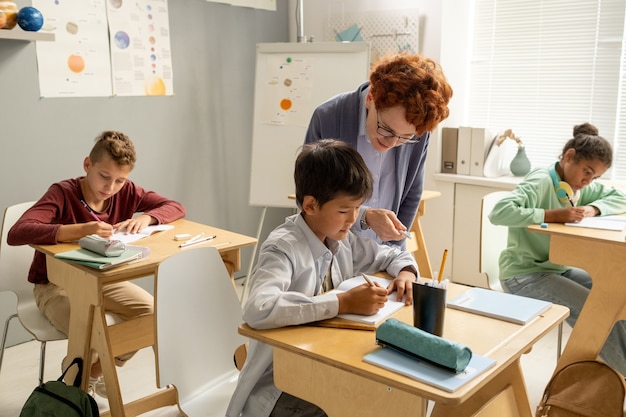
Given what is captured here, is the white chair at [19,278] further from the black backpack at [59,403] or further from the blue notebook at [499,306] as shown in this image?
the blue notebook at [499,306]

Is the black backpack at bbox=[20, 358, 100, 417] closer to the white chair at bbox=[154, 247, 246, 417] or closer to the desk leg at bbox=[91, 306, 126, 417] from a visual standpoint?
the desk leg at bbox=[91, 306, 126, 417]

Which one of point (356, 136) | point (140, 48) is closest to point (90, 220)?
point (356, 136)

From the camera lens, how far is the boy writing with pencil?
1449 mm

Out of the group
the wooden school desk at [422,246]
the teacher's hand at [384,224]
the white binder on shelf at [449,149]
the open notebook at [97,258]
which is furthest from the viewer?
the white binder on shelf at [449,149]

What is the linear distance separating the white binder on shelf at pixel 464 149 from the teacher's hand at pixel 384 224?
7.66 feet

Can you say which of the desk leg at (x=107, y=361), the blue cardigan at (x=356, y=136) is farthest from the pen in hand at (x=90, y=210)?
the blue cardigan at (x=356, y=136)

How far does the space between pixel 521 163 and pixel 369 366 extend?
2.99 meters

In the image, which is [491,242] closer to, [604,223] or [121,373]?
[604,223]

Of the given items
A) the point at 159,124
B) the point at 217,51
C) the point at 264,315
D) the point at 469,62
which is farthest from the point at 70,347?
the point at 469,62

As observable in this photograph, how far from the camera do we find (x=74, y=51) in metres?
3.19

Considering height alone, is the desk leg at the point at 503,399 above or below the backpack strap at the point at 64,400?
above

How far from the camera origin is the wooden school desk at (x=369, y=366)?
1.19 m

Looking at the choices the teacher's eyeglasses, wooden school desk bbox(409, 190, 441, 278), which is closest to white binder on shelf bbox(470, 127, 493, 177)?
wooden school desk bbox(409, 190, 441, 278)

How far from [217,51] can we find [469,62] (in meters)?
1.66
